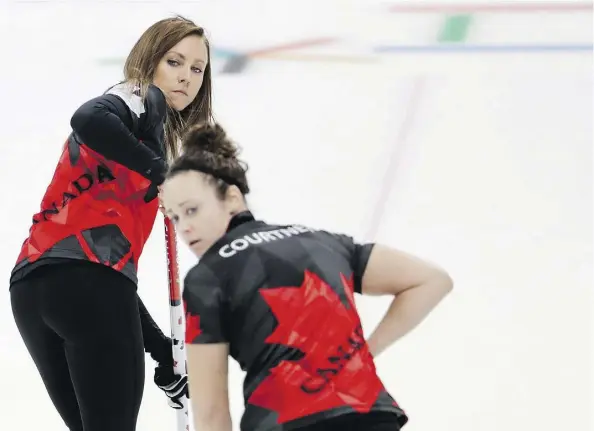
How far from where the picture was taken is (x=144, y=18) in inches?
252

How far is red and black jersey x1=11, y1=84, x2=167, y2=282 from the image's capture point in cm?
231

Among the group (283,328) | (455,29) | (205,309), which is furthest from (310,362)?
(455,29)

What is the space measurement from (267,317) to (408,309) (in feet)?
0.88

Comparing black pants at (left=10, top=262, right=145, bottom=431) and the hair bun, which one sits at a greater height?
the hair bun

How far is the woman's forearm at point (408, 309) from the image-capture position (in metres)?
1.71

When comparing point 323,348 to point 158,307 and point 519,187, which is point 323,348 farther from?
point 519,187

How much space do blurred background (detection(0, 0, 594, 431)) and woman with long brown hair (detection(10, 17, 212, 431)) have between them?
0.78 m

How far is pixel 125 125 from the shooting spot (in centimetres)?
232

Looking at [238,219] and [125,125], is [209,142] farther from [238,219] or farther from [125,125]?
[125,125]

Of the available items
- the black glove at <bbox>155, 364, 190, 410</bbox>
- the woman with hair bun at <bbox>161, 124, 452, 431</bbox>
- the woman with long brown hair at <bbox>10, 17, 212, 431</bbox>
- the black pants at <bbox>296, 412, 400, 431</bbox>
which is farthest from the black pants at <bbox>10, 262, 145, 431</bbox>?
the black pants at <bbox>296, 412, 400, 431</bbox>

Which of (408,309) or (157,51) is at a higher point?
(157,51)

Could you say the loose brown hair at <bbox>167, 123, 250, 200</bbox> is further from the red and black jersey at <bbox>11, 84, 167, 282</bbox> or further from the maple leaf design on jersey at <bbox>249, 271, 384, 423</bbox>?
the red and black jersey at <bbox>11, 84, 167, 282</bbox>

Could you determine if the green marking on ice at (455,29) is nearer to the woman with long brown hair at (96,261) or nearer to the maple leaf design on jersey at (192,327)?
the woman with long brown hair at (96,261)

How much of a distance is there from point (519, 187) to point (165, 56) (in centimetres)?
214
